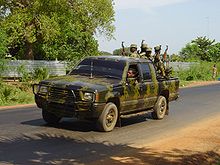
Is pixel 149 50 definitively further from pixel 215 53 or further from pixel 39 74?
pixel 215 53

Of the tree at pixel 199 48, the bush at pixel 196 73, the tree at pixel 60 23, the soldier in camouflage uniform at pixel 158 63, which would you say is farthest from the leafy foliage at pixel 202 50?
the soldier in camouflage uniform at pixel 158 63

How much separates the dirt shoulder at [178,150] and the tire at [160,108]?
1682 millimetres

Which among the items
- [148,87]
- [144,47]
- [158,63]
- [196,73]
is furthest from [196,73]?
[148,87]

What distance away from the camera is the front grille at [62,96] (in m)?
10.4

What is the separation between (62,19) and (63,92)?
2005cm

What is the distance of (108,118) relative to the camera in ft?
36.2

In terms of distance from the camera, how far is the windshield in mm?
11852

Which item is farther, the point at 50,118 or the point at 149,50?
the point at 149,50

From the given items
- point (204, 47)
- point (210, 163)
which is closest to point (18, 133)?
point (210, 163)

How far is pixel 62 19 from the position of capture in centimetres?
3002

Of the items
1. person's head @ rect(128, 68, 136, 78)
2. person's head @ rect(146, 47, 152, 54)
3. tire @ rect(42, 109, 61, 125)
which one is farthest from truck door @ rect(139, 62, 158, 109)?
tire @ rect(42, 109, 61, 125)

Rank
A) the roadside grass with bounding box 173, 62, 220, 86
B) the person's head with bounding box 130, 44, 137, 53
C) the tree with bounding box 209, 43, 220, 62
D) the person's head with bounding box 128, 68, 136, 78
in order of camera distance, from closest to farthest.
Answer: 1. the person's head with bounding box 128, 68, 136, 78
2. the person's head with bounding box 130, 44, 137, 53
3. the roadside grass with bounding box 173, 62, 220, 86
4. the tree with bounding box 209, 43, 220, 62

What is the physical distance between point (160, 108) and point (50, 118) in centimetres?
382

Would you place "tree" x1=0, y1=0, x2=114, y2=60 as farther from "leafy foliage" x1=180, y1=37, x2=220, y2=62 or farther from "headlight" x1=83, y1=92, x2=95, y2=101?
"leafy foliage" x1=180, y1=37, x2=220, y2=62
